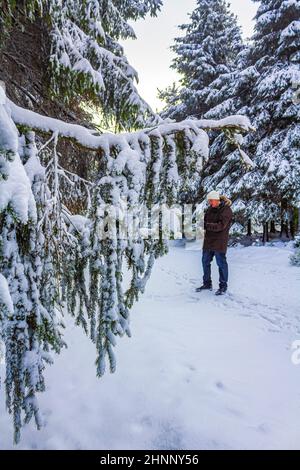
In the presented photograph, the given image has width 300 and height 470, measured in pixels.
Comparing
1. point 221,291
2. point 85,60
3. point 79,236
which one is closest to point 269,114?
point 221,291

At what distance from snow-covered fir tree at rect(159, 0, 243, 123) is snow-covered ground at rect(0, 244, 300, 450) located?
15231 millimetres

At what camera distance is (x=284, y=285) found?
24.0ft

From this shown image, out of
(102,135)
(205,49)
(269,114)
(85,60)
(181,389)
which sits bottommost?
(181,389)

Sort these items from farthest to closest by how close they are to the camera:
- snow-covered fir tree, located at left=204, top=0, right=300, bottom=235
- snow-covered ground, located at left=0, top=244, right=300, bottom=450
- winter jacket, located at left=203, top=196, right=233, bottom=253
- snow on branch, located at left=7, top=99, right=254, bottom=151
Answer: snow-covered fir tree, located at left=204, top=0, right=300, bottom=235 < winter jacket, located at left=203, top=196, right=233, bottom=253 < snow-covered ground, located at left=0, top=244, right=300, bottom=450 < snow on branch, located at left=7, top=99, right=254, bottom=151

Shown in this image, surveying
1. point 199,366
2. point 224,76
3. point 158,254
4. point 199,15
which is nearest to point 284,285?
point 199,366

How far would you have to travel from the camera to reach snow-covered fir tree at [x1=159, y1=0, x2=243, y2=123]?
17422 mm

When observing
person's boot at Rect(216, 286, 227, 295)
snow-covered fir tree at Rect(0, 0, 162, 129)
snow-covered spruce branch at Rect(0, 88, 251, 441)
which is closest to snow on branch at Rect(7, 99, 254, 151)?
snow-covered spruce branch at Rect(0, 88, 251, 441)

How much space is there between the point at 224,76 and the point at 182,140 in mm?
16291

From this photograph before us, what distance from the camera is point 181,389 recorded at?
297cm

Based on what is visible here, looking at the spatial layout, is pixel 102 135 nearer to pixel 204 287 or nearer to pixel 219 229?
A: pixel 219 229

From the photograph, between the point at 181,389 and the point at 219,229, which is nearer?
the point at 181,389

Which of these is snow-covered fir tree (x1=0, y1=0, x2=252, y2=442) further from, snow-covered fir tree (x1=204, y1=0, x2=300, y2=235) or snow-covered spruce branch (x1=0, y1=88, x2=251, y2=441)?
snow-covered fir tree (x1=204, y1=0, x2=300, y2=235)

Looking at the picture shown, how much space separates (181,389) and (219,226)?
3745 millimetres

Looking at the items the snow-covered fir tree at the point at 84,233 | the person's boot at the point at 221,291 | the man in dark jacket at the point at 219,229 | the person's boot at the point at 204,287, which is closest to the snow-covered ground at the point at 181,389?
the snow-covered fir tree at the point at 84,233
